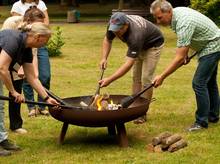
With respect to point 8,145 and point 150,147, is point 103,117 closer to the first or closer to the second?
point 150,147

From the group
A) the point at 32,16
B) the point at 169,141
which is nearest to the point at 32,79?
the point at 32,16

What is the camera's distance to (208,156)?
6.20m

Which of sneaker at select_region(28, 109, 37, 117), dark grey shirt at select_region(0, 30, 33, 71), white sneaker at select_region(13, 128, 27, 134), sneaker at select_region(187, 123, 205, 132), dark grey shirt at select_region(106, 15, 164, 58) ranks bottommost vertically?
sneaker at select_region(28, 109, 37, 117)

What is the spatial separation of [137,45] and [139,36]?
0.14m

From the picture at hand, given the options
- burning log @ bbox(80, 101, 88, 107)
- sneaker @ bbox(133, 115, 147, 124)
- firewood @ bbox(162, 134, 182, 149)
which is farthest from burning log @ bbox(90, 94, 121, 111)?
sneaker @ bbox(133, 115, 147, 124)

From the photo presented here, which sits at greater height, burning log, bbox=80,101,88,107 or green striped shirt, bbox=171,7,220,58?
green striped shirt, bbox=171,7,220,58

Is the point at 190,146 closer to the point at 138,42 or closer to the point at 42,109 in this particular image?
the point at 138,42

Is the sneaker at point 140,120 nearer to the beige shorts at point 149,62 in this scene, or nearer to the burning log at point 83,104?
the beige shorts at point 149,62

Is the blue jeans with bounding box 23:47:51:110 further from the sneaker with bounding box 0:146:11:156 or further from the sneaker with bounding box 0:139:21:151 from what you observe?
the sneaker with bounding box 0:146:11:156

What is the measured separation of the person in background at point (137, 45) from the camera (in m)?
6.60

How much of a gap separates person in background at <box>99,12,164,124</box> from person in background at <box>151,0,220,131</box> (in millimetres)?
344

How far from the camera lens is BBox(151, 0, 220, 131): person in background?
22.0ft

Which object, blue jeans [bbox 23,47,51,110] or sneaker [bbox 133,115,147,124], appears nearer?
sneaker [bbox 133,115,147,124]

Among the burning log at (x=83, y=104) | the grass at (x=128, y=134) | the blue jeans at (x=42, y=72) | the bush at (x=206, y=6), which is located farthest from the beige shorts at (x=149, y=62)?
the bush at (x=206, y=6)
